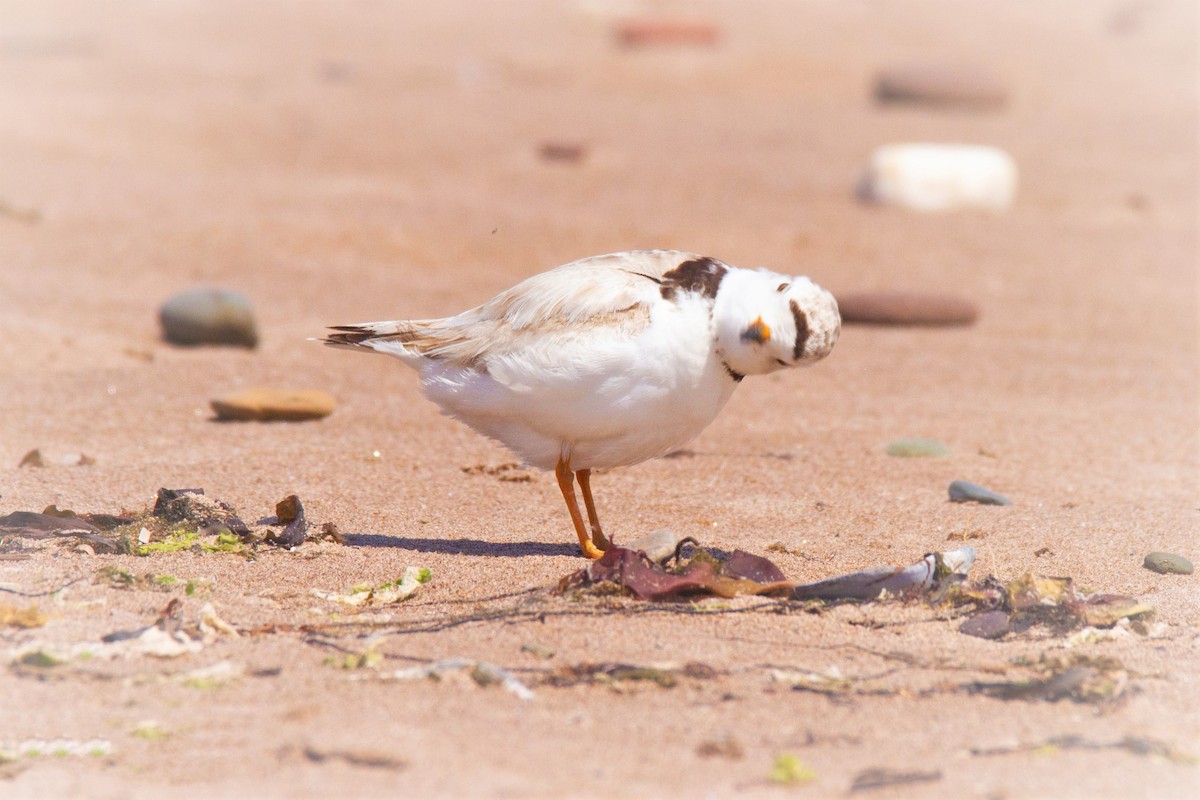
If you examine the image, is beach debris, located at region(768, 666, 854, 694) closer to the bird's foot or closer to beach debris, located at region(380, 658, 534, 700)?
beach debris, located at region(380, 658, 534, 700)

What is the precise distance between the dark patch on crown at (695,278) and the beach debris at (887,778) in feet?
6.85

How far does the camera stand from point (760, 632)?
4441 millimetres

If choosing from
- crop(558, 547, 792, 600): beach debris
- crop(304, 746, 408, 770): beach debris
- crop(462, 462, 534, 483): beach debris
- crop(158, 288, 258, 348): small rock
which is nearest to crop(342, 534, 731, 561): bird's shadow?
crop(558, 547, 792, 600): beach debris

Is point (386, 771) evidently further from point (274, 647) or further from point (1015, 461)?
point (1015, 461)

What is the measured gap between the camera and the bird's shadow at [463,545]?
5.39m

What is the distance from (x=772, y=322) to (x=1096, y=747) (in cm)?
186

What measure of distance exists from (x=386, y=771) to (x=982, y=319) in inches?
337

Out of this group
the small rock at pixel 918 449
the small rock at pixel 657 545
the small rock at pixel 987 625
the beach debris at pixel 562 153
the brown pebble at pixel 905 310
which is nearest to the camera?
the small rock at pixel 987 625

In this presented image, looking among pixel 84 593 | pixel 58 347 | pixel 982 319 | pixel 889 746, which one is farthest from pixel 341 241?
pixel 889 746

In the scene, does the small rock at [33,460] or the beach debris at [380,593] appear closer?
the beach debris at [380,593]

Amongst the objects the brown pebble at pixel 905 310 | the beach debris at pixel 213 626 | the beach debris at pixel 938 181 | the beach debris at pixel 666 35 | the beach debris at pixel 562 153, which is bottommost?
the beach debris at pixel 213 626

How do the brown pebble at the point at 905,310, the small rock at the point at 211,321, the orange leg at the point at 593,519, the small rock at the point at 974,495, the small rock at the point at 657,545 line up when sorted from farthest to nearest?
the brown pebble at the point at 905,310
the small rock at the point at 211,321
the small rock at the point at 974,495
the orange leg at the point at 593,519
the small rock at the point at 657,545

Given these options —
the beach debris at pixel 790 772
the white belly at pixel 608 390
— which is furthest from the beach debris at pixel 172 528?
the beach debris at pixel 790 772

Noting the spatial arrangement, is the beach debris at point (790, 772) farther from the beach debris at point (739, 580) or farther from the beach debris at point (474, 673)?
the beach debris at point (739, 580)
